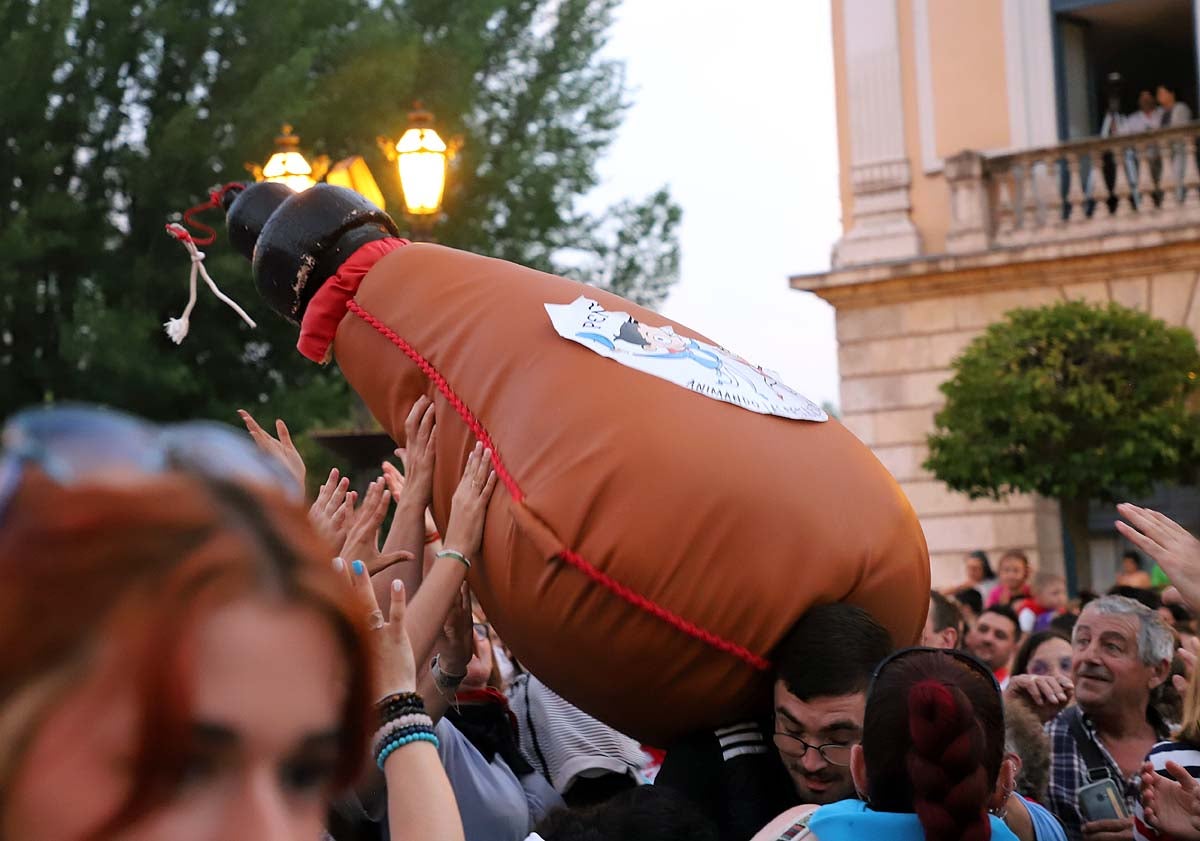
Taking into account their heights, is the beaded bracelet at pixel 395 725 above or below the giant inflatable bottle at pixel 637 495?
below

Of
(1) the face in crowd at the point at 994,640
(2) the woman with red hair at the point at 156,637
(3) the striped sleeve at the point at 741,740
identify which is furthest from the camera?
(1) the face in crowd at the point at 994,640

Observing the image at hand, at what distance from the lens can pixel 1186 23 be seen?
1702 centimetres

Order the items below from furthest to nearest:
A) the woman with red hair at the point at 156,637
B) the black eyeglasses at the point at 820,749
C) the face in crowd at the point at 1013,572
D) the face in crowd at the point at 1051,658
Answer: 1. the face in crowd at the point at 1013,572
2. the face in crowd at the point at 1051,658
3. the black eyeglasses at the point at 820,749
4. the woman with red hair at the point at 156,637

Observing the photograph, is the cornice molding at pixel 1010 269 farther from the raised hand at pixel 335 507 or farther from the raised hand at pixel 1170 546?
the raised hand at pixel 335 507

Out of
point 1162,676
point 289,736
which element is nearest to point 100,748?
point 289,736

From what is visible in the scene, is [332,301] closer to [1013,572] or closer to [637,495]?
[637,495]

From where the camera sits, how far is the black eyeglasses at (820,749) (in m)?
3.01

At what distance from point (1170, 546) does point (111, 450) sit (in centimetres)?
313

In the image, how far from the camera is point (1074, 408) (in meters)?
13.2

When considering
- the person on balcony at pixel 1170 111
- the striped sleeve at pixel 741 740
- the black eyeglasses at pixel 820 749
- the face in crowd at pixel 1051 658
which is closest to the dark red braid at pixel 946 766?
the black eyeglasses at pixel 820 749

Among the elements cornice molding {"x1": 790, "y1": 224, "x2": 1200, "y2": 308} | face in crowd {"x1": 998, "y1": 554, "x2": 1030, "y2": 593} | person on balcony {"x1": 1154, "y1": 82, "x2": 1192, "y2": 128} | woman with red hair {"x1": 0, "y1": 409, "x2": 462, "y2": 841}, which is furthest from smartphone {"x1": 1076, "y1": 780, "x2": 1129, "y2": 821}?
person on balcony {"x1": 1154, "y1": 82, "x2": 1192, "y2": 128}

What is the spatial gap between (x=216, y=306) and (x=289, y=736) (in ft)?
53.7

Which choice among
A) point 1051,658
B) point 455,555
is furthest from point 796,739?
point 1051,658

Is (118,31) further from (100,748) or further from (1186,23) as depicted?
(100,748)
